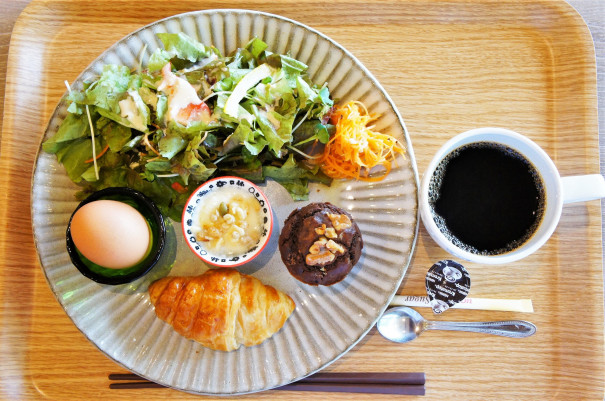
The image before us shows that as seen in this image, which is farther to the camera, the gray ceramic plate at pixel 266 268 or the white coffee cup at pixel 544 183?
the gray ceramic plate at pixel 266 268

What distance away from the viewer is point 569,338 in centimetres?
160

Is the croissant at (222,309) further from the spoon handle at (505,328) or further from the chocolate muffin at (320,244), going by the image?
the spoon handle at (505,328)

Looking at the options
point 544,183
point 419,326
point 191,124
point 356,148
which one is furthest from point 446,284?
point 191,124

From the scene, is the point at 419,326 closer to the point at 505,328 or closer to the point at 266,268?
the point at 505,328

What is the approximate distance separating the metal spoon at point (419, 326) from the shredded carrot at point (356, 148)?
0.53 metres

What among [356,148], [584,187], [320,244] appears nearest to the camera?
[584,187]

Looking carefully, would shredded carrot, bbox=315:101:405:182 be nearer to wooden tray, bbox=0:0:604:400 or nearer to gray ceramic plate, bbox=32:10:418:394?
gray ceramic plate, bbox=32:10:418:394

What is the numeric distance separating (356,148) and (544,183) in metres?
0.63

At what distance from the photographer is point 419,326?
1598 mm

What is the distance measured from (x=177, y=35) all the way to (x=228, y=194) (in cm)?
61

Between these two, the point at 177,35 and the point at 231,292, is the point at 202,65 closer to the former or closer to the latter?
the point at 177,35

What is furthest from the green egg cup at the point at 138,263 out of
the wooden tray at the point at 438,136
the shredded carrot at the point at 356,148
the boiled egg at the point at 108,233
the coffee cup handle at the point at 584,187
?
the coffee cup handle at the point at 584,187

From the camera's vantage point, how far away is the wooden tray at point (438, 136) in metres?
1.60

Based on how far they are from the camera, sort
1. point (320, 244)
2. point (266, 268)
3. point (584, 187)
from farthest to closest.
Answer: point (266, 268) → point (320, 244) → point (584, 187)
